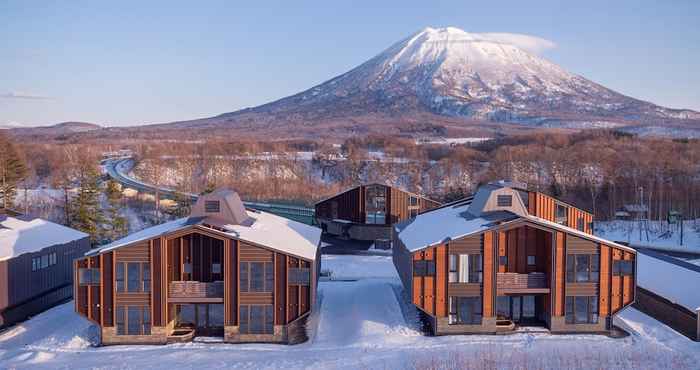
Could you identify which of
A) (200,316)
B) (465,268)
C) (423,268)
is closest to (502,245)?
(465,268)

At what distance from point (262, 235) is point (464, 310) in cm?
734

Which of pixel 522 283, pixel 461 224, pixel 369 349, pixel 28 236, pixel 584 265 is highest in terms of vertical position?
pixel 461 224

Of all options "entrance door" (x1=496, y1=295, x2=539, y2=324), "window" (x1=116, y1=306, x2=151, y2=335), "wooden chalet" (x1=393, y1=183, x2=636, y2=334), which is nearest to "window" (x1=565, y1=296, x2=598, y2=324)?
"wooden chalet" (x1=393, y1=183, x2=636, y2=334)

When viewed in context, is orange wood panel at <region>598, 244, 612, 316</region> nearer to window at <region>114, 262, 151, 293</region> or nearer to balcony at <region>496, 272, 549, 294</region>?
balcony at <region>496, 272, 549, 294</region>

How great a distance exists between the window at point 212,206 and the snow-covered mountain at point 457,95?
104 meters

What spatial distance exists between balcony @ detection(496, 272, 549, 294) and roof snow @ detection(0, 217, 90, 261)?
17.4 meters

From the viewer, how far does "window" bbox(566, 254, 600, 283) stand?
20516 mm

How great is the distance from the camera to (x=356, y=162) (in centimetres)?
7581

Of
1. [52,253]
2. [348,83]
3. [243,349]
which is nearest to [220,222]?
[243,349]

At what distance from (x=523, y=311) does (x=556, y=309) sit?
1.46 metres

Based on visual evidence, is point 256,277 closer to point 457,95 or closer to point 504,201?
point 504,201

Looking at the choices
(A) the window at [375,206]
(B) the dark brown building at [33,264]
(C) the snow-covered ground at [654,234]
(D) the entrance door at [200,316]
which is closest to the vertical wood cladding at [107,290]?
(D) the entrance door at [200,316]

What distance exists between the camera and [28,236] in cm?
2497

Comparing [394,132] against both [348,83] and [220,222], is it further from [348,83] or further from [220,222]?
[220,222]
